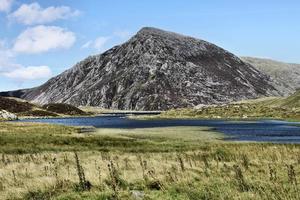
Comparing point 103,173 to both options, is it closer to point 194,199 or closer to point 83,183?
point 83,183

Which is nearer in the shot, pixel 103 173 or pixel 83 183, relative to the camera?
pixel 83 183

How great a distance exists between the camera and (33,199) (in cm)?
1864

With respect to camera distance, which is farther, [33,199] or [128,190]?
[128,190]

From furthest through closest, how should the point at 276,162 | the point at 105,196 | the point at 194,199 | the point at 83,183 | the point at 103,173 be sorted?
the point at 276,162, the point at 103,173, the point at 83,183, the point at 105,196, the point at 194,199

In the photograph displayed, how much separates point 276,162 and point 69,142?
3740cm

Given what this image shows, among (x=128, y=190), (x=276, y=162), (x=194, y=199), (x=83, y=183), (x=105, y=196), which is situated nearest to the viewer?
(x=194, y=199)

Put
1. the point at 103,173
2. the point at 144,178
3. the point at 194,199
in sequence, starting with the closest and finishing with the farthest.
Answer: the point at 194,199, the point at 144,178, the point at 103,173

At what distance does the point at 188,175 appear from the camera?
915 inches

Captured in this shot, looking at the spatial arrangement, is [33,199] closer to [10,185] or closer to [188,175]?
[10,185]

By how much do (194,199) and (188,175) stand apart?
5.91 metres

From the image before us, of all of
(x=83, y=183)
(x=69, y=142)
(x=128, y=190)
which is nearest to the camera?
(x=128, y=190)

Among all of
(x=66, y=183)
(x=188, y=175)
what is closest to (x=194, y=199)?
(x=188, y=175)

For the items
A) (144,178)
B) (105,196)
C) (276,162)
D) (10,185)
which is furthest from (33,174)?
(276,162)

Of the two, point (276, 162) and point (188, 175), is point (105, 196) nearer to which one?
point (188, 175)
